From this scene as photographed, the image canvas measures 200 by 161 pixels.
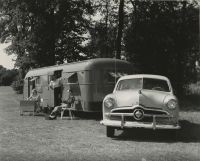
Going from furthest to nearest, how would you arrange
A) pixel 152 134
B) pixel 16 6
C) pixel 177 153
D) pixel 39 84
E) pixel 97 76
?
pixel 16 6 < pixel 39 84 < pixel 97 76 < pixel 152 134 < pixel 177 153

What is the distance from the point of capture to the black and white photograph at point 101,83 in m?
9.88

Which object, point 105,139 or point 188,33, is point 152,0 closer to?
point 188,33

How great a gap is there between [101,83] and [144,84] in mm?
4027

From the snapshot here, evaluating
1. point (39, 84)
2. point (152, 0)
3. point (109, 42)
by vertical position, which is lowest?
point (39, 84)

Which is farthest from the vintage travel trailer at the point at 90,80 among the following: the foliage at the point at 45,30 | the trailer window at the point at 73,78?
the foliage at the point at 45,30

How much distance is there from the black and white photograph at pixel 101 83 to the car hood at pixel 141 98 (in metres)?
0.03

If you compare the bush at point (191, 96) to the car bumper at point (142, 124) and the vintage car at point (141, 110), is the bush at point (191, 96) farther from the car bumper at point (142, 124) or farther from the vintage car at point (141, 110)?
the car bumper at point (142, 124)

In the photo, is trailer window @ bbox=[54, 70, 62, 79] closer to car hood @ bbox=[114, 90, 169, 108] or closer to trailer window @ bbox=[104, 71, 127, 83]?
trailer window @ bbox=[104, 71, 127, 83]

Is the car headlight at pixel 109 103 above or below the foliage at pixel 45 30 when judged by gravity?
below

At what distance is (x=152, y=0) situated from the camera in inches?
1069

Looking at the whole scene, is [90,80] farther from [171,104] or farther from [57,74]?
[171,104]

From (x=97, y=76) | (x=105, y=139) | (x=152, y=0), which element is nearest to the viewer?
(x=105, y=139)

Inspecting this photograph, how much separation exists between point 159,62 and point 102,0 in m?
6.93

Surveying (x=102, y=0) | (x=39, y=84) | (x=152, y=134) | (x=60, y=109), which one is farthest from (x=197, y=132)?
(x=102, y=0)
